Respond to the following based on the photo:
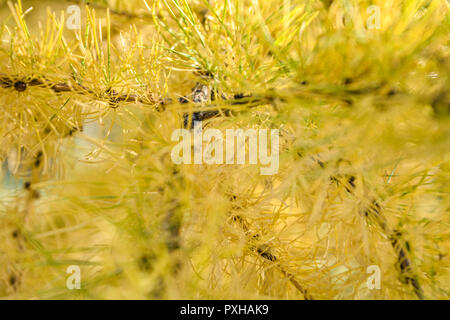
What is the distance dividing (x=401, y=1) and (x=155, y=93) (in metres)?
0.16

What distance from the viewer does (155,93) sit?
0.73 feet

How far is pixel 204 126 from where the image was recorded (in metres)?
0.23

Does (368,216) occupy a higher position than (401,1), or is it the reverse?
(401,1)

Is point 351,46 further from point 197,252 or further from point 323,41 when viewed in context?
point 197,252

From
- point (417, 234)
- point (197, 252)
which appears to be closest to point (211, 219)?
point (197, 252)

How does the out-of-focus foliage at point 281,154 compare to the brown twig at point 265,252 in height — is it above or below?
above

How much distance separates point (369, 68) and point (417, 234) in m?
0.13

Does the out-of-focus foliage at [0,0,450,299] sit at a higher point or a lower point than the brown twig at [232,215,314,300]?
higher

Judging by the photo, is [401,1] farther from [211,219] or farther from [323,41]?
[211,219]

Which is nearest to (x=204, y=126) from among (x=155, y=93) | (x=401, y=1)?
(x=155, y=93)

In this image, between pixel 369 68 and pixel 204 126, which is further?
pixel 204 126

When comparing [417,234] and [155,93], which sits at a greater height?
[155,93]

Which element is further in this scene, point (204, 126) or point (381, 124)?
point (204, 126)

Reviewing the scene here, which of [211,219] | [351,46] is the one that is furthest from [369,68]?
[211,219]
